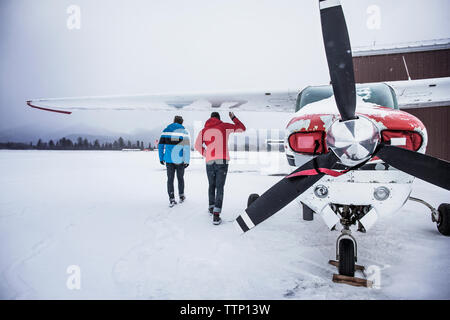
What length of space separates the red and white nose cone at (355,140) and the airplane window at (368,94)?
1.74 metres

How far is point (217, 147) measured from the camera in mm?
4059

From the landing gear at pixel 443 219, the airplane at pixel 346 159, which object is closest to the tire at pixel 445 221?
the landing gear at pixel 443 219

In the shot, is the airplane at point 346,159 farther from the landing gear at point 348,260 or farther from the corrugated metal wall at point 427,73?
the corrugated metal wall at point 427,73

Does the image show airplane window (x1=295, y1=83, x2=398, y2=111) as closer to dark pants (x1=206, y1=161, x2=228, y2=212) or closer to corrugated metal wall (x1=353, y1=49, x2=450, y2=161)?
dark pants (x1=206, y1=161, x2=228, y2=212)

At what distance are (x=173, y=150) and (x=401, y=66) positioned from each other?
12.0 meters

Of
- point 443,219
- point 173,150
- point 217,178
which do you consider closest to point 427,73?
point 443,219

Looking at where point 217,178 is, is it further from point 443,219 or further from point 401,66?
point 401,66

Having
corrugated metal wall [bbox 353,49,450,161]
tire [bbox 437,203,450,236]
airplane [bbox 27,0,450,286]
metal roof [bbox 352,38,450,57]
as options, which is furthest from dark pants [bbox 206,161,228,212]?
metal roof [bbox 352,38,450,57]

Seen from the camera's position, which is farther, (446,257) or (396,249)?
(396,249)

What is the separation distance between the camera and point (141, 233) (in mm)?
3441

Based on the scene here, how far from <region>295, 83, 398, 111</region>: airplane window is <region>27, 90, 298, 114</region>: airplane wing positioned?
1.94m

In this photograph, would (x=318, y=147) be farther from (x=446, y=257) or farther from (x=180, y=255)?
(x=446, y=257)

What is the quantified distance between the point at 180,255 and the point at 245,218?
1.01 meters
